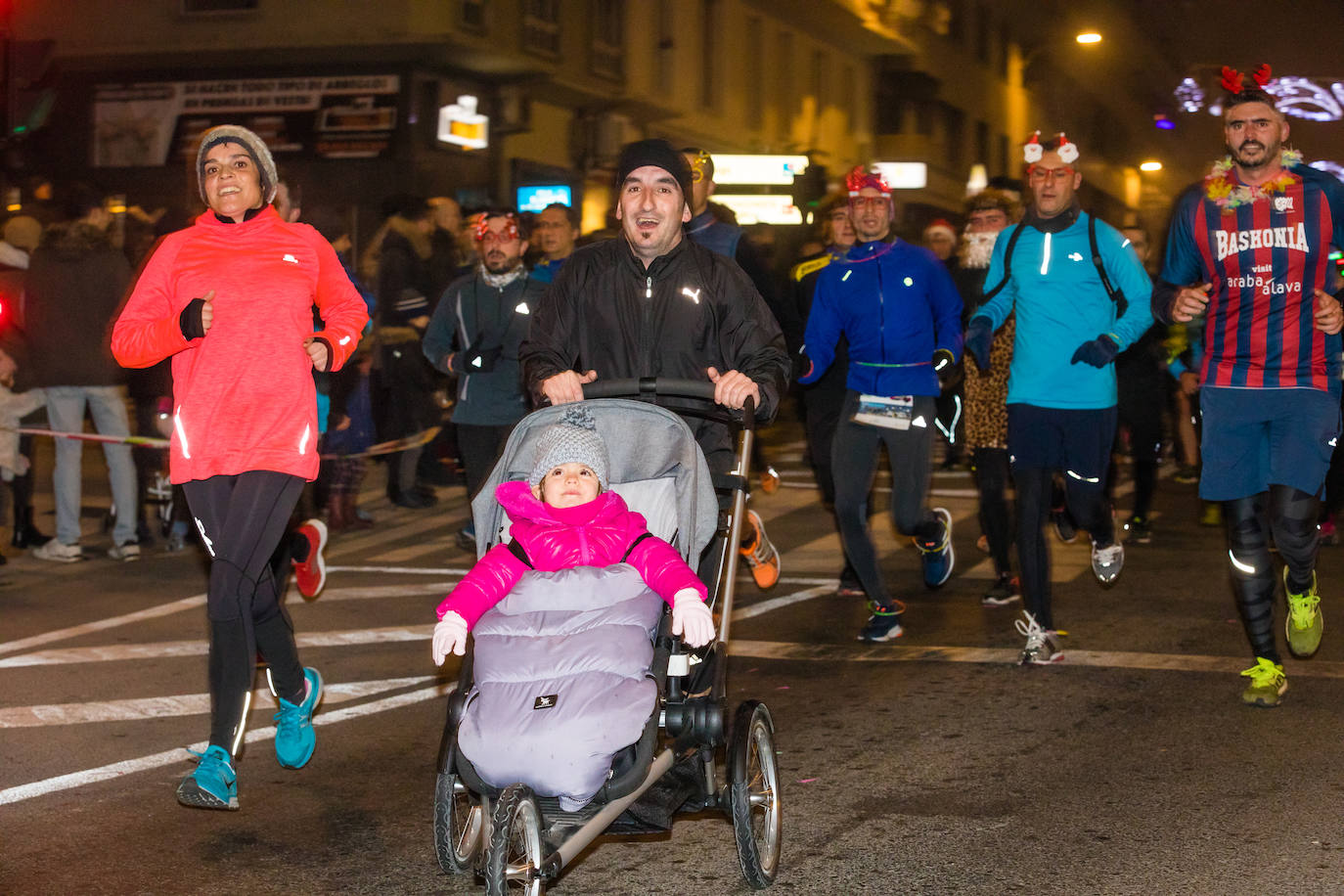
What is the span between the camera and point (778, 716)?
654cm

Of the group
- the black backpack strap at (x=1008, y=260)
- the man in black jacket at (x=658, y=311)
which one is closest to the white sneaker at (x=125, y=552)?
the black backpack strap at (x=1008, y=260)

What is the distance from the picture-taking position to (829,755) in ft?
19.4

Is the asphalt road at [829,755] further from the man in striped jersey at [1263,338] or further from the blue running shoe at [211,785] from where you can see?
the man in striped jersey at [1263,338]

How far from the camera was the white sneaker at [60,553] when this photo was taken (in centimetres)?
1103

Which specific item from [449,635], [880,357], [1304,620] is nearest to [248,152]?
[449,635]

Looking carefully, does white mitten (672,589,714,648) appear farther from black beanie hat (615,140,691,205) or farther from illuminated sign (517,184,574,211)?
illuminated sign (517,184,574,211)

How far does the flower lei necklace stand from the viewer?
6.37 meters

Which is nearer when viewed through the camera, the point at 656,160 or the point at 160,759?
the point at 656,160

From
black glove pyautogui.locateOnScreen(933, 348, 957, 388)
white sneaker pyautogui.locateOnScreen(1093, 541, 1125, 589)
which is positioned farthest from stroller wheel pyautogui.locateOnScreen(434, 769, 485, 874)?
white sneaker pyautogui.locateOnScreen(1093, 541, 1125, 589)

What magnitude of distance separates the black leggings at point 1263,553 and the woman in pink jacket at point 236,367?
3461 mm

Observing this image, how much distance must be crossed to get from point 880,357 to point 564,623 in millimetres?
3980

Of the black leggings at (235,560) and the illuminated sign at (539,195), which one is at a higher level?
the illuminated sign at (539,195)

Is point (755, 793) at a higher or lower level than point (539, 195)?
lower

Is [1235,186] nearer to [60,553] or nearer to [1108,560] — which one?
[1108,560]
